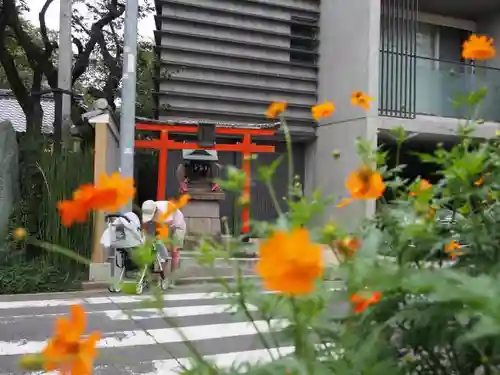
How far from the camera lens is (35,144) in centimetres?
915

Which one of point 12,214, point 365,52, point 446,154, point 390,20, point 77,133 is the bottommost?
point 12,214

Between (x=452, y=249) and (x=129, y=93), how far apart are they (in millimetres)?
7874

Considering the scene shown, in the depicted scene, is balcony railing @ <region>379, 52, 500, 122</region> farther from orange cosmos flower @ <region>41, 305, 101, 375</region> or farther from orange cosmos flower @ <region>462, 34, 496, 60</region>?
orange cosmos flower @ <region>41, 305, 101, 375</region>

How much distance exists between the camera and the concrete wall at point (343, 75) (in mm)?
11602

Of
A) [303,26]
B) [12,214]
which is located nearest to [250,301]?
[12,214]

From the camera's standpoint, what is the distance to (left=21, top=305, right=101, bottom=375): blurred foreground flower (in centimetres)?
94

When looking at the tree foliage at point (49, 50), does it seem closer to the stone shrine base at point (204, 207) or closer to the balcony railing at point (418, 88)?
the stone shrine base at point (204, 207)

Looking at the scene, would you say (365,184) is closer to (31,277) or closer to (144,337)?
(144,337)

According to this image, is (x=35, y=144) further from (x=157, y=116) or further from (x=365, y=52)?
(x=365, y=52)

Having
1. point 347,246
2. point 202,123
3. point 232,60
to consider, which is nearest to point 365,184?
point 347,246

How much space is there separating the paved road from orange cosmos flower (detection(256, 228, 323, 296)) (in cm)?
305

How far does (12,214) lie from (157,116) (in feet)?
14.1

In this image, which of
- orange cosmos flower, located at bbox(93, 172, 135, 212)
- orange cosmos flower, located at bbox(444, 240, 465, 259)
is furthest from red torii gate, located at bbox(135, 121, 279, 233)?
orange cosmos flower, located at bbox(93, 172, 135, 212)

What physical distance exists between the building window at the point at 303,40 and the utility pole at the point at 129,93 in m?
5.36
